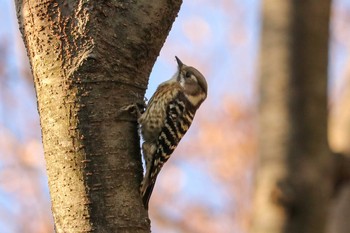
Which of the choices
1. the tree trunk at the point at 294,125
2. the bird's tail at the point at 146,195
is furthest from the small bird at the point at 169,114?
the tree trunk at the point at 294,125

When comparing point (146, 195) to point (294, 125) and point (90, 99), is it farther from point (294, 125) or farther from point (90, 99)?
point (294, 125)

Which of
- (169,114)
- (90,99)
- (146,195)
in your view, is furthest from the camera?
(169,114)

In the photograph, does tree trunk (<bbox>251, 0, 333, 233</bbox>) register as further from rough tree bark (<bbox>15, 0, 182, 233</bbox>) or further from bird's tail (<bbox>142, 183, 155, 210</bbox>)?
rough tree bark (<bbox>15, 0, 182, 233</bbox>)

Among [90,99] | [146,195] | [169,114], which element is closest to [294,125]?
[169,114]

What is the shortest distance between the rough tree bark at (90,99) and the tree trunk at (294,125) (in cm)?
333

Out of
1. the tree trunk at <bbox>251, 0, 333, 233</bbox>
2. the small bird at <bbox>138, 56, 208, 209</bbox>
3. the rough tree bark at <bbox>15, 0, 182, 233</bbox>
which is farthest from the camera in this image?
the tree trunk at <bbox>251, 0, 333, 233</bbox>

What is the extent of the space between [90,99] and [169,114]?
7.23 feet

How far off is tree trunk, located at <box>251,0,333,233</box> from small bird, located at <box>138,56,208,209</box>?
1059 mm

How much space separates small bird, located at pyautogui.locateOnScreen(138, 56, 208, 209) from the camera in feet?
17.4

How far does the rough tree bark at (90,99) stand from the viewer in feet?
11.4

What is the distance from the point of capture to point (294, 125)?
708cm

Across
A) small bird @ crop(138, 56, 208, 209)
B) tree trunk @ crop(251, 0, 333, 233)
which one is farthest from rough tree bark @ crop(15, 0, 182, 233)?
tree trunk @ crop(251, 0, 333, 233)

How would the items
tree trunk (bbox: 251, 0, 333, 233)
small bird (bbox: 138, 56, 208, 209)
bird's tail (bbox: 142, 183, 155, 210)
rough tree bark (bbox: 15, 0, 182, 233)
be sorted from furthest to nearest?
tree trunk (bbox: 251, 0, 333, 233)
small bird (bbox: 138, 56, 208, 209)
bird's tail (bbox: 142, 183, 155, 210)
rough tree bark (bbox: 15, 0, 182, 233)

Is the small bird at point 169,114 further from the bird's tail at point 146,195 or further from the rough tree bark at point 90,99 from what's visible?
the rough tree bark at point 90,99
